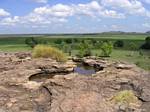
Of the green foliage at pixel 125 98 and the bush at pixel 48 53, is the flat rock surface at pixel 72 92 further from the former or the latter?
the bush at pixel 48 53

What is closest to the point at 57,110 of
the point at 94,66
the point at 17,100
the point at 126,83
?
the point at 17,100

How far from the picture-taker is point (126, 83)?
83.7 ft

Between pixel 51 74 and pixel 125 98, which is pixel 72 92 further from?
pixel 51 74

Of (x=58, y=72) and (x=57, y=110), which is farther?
(x=58, y=72)

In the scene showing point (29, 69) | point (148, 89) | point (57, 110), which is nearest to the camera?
point (57, 110)

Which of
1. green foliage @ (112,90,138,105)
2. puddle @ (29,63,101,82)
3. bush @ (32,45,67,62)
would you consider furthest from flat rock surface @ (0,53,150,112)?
bush @ (32,45,67,62)

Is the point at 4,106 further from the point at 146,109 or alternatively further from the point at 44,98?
the point at 146,109

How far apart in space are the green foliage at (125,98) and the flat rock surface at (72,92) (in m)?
0.40

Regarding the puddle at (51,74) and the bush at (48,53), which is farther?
the bush at (48,53)

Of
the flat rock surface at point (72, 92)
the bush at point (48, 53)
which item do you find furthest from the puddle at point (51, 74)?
the bush at point (48, 53)

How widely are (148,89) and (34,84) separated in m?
8.74

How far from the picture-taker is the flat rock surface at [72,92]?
70.2 feet

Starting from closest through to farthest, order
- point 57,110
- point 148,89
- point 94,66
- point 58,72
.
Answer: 1. point 57,110
2. point 148,89
3. point 58,72
4. point 94,66

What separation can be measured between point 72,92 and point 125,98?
12.2ft
